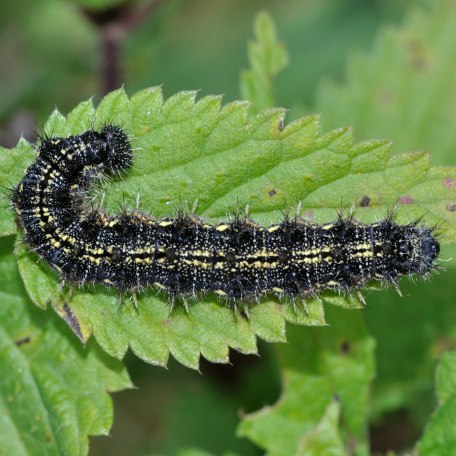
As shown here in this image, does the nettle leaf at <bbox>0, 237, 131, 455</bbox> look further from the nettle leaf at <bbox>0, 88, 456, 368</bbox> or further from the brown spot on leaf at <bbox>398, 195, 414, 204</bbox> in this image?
the brown spot on leaf at <bbox>398, 195, 414, 204</bbox>

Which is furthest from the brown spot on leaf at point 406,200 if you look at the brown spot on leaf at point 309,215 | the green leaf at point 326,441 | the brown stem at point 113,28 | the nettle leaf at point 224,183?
the brown stem at point 113,28

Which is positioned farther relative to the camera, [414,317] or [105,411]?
[414,317]

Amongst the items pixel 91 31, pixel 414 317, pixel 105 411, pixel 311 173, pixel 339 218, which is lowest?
pixel 105 411

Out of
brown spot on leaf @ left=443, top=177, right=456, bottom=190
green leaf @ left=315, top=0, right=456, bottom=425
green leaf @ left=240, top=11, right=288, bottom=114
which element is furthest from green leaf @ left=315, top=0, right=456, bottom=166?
brown spot on leaf @ left=443, top=177, right=456, bottom=190

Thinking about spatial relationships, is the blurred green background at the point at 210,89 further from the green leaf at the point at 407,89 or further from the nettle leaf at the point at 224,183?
the nettle leaf at the point at 224,183

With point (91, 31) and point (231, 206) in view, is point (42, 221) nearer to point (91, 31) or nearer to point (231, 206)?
point (231, 206)

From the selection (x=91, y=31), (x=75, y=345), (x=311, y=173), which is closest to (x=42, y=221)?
(x=75, y=345)
